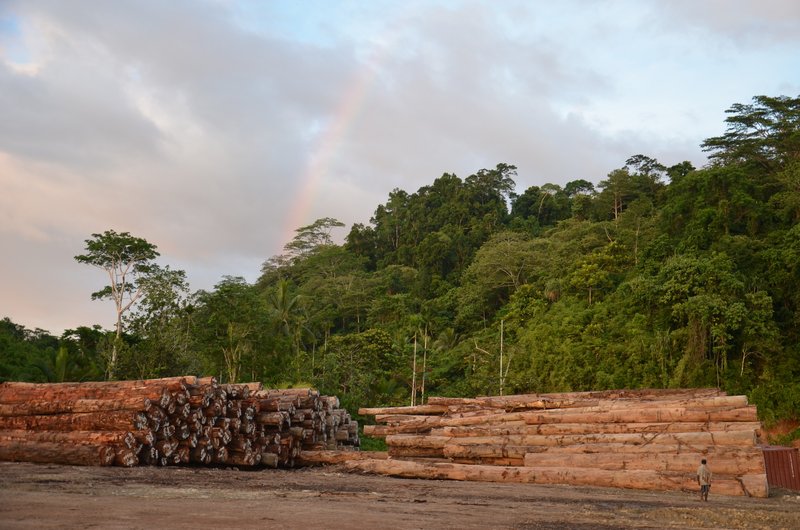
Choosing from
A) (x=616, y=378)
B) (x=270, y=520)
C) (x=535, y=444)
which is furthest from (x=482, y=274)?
(x=270, y=520)

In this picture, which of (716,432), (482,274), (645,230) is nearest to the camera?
(716,432)

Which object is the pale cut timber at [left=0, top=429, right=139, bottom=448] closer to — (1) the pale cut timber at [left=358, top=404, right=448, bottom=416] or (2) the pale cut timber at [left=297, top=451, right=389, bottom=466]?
(2) the pale cut timber at [left=297, top=451, right=389, bottom=466]

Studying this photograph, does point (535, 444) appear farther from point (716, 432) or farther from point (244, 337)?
point (244, 337)

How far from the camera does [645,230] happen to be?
44.5 metres

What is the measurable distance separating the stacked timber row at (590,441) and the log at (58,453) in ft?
16.1

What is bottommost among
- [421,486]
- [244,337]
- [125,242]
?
[421,486]

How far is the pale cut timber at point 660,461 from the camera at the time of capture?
1123 cm

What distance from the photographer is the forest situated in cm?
3066

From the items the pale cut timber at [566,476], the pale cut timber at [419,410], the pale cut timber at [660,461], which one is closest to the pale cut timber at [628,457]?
the pale cut timber at [660,461]


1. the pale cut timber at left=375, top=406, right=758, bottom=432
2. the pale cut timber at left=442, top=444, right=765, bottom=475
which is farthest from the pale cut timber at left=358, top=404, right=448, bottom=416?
the pale cut timber at left=442, top=444, right=765, bottom=475

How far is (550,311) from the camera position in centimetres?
4312

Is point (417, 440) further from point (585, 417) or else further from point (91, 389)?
point (91, 389)

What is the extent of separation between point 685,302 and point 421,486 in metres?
24.3

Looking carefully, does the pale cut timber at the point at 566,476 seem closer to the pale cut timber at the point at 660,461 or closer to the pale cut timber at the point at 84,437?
the pale cut timber at the point at 660,461
